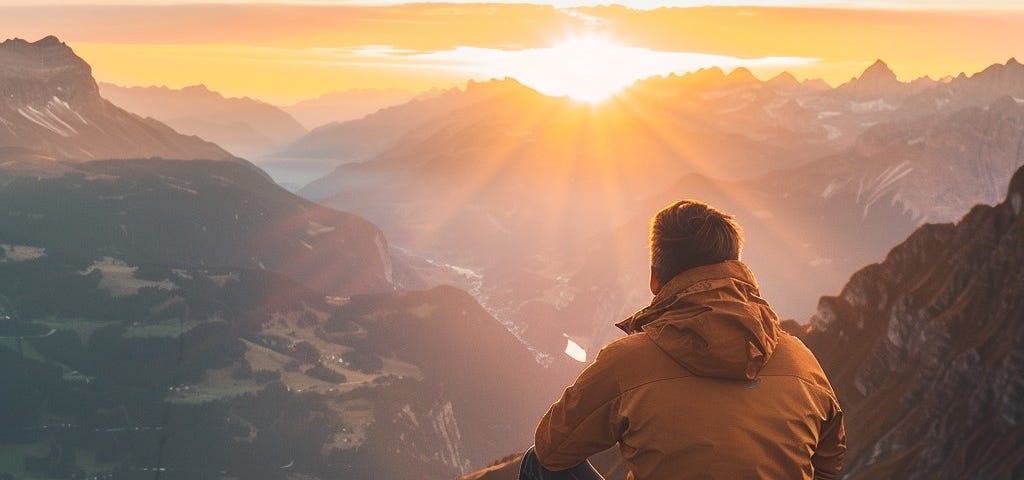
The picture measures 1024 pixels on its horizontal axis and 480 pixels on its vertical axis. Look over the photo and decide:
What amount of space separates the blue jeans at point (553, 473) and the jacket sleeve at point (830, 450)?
2.74 meters

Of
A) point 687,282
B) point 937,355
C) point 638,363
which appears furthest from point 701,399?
point 937,355

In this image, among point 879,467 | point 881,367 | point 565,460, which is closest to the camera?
point 565,460

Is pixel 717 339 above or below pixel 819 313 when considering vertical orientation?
above

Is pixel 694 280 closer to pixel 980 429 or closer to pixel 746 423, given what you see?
pixel 746 423

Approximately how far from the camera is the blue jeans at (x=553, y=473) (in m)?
9.84

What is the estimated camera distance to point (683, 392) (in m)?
9.18

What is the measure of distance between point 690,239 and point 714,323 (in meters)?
1.27

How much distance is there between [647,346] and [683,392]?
0.63 m

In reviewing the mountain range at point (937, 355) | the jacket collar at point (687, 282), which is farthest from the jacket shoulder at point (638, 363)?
the mountain range at point (937, 355)

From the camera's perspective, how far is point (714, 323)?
9.20 metres

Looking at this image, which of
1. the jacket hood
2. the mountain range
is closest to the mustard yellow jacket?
the jacket hood

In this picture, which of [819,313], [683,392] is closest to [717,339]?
[683,392]

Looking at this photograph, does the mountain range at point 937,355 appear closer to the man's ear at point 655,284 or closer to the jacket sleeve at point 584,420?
the man's ear at point 655,284

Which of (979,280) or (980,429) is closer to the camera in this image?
(980,429)
